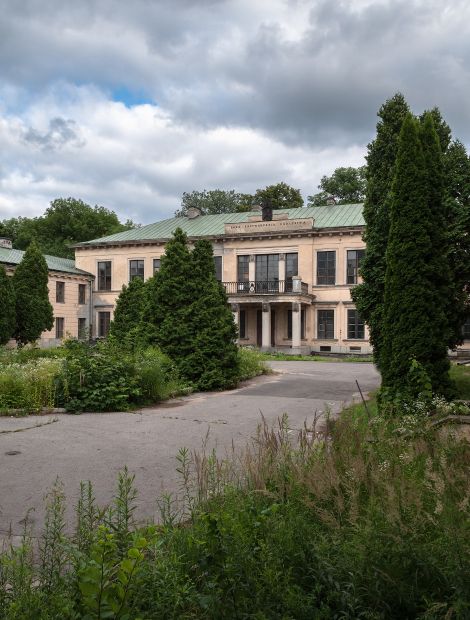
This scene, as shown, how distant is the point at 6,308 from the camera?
2833cm

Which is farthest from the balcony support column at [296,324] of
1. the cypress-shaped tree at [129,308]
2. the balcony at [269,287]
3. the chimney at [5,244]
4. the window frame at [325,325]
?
the chimney at [5,244]

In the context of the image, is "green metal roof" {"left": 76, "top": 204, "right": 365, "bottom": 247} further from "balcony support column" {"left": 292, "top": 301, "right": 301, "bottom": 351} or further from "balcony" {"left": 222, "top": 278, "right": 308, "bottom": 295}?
"balcony support column" {"left": 292, "top": 301, "right": 301, "bottom": 351}

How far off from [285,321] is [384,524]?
36.1 meters

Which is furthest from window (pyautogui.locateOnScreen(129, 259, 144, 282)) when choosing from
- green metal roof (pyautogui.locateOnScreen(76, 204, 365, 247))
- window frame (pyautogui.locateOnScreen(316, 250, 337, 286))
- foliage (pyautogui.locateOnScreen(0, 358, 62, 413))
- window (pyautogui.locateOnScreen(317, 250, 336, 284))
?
foliage (pyautogui.locateOnScreen(0, 358, 62, 413))

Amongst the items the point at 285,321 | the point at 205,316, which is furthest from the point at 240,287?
the point at 205,316

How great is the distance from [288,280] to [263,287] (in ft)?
6.33

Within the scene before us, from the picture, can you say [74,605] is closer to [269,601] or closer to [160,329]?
[269,601]

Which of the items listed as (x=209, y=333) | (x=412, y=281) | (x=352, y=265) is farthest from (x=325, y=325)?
(x=412, y=281)

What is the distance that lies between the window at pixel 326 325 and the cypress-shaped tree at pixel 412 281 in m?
27.9

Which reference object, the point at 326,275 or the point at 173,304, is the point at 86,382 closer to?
the point at 173,304

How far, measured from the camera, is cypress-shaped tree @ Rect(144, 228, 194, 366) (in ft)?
48.7

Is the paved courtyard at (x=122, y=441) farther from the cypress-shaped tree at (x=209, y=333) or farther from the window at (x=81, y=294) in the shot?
the window at (x=81, y=294)

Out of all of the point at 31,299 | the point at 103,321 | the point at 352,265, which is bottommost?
the point at 103,321

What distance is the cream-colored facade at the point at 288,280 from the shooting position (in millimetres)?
36906
